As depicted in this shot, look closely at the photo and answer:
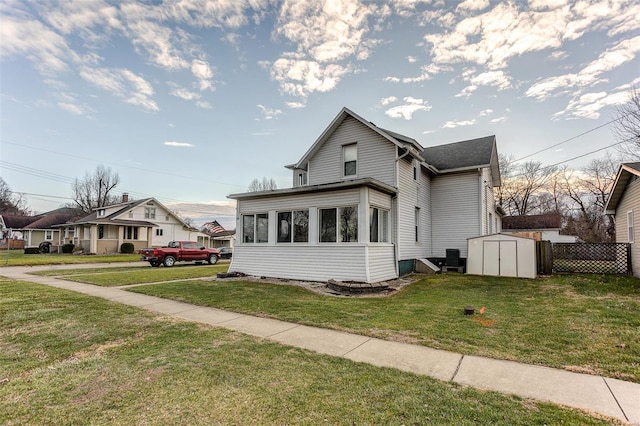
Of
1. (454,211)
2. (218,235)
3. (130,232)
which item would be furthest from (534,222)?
(130,232)

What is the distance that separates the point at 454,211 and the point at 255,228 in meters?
10.2

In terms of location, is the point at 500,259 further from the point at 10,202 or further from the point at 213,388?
the point at 10,202

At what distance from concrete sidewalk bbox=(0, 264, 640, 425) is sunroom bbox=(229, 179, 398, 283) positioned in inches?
207

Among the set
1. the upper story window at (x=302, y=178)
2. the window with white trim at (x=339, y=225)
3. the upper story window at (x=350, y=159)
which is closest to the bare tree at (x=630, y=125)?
the upper story window at (x=350, y=159)

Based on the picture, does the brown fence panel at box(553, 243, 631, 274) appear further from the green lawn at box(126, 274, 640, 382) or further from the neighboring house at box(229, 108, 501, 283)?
the neighboring house at box(229, 108, 501, 283)

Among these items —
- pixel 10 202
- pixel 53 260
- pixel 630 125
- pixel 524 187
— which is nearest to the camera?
pixel 630 125

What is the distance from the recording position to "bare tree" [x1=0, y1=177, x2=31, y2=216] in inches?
2243

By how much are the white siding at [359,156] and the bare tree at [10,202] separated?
71.5m

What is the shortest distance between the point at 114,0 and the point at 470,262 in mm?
17269

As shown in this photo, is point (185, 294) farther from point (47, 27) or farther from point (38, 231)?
point (38, 231)

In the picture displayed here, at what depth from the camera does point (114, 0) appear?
10.5 metres

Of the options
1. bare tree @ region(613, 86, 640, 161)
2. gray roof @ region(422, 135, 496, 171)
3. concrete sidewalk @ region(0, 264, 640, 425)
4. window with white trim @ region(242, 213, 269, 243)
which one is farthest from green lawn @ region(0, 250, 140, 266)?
bare tree @ region(613, 86, 640, 161)

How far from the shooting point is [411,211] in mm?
14125

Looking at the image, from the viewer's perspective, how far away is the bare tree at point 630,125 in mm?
15844
